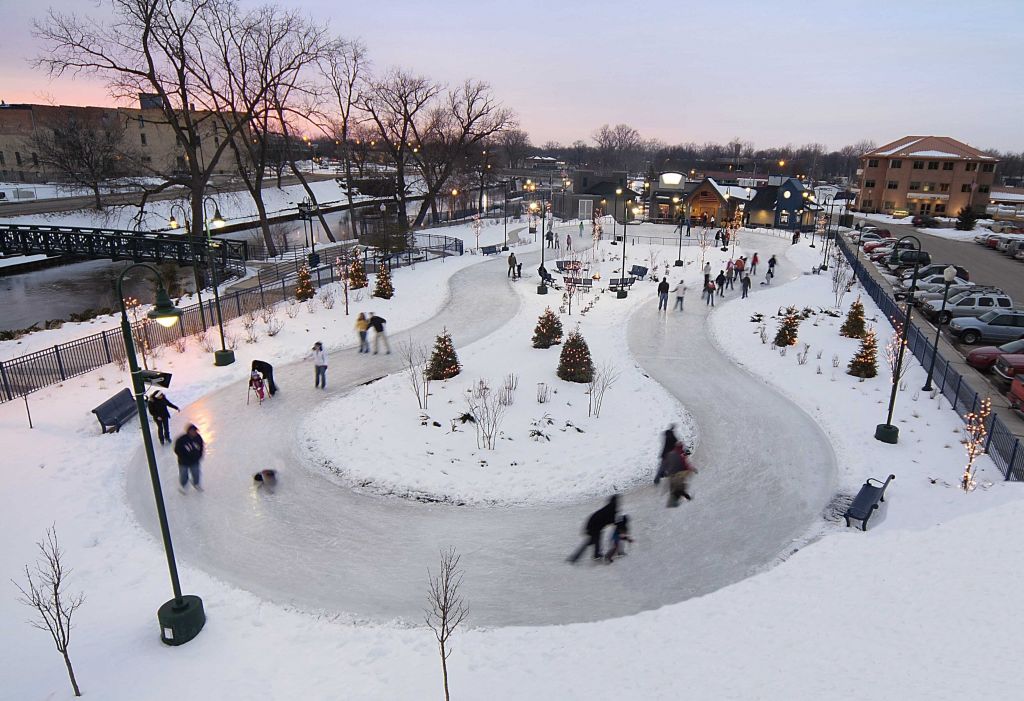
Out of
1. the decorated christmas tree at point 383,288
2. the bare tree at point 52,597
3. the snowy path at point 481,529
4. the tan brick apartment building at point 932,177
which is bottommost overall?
the snowy path at point 481,529

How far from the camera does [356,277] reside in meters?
26.8

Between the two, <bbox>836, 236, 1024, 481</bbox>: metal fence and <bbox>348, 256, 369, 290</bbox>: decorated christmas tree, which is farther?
<bbox>348, 256, 369, 290</bbox>: decorated christmas tree

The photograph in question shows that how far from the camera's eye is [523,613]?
8492mm

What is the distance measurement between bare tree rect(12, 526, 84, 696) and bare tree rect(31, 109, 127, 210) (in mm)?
55527

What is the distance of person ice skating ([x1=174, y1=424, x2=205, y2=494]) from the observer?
11234mm

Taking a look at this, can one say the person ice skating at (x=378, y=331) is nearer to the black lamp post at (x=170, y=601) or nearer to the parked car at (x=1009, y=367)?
the black lamp post at (x=170, y=601)

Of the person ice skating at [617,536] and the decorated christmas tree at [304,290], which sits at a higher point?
the decorated christmas tree at [304,290]

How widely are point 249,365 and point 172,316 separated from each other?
31.7 feet

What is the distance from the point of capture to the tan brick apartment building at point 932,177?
6525cm

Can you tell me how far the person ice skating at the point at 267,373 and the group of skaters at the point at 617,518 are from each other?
9745 millimetres

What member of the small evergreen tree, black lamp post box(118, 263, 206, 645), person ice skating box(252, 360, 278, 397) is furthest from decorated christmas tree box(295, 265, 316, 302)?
the small evergreen tree

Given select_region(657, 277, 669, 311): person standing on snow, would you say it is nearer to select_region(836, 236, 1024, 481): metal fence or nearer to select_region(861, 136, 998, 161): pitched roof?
select_region(836, 236, 1024, 481): metal fence

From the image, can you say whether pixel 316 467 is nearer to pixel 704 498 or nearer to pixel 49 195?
pixel 704 498

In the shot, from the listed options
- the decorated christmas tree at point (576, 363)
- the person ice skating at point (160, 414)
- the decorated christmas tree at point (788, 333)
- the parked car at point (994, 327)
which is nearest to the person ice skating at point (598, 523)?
the decorated christmas tree at point (576, 363)
